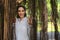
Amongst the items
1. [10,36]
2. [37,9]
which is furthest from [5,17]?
[37,9]

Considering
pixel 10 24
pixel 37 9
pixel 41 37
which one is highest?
pixel 37 9

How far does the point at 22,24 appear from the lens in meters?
1.81

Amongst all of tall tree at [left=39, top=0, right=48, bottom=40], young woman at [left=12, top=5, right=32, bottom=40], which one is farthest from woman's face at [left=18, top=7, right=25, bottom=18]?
tall tree at [left=39, top=0, right=48, bottom=40]

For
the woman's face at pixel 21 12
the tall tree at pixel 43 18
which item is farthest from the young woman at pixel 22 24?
the tall tree at pixel 43 18

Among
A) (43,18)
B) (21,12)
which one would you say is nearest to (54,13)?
(43,18)

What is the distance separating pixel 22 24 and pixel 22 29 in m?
0.04

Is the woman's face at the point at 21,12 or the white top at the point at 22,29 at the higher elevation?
the woman's face at the point at 21,12

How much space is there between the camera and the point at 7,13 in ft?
5.73

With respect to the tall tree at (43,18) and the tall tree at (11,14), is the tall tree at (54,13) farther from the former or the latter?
the tall tree at (11,14)

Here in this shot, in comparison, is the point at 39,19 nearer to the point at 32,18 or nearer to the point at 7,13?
the point at 32,18

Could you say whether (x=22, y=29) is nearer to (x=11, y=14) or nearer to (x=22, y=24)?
(x=22, y=24)

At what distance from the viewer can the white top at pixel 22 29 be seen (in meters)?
1.80

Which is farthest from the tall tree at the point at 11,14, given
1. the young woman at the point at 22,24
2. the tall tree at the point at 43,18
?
the tall tree at the point at 43,18

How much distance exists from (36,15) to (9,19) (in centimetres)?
22
